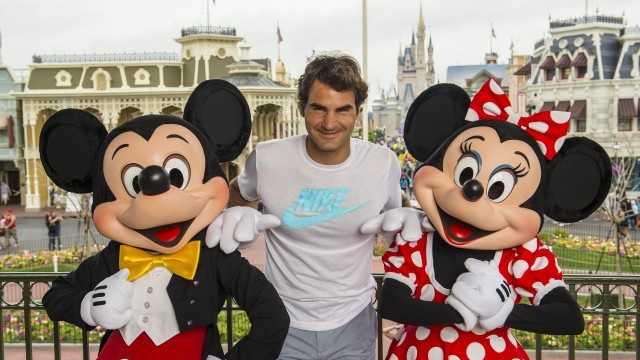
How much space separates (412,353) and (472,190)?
28.5 inches

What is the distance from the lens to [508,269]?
2.66m

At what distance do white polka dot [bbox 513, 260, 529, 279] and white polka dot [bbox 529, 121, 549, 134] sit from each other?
0.53 m

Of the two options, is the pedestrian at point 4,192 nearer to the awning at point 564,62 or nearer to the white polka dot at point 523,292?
the awning at point 564,62

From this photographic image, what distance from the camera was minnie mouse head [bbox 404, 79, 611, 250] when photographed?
8.44 ft

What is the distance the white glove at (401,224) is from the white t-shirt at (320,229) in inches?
2.5

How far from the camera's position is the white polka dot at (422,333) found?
266 centimetres

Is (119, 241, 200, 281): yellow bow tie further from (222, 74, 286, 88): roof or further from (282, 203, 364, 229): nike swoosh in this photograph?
(222, 74, 286, 88): roof

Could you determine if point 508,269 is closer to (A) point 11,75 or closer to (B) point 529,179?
(B) point 529,179

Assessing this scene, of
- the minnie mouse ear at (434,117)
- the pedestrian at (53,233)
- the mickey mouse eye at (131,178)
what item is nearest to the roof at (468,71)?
the pedestrian at (53,233)

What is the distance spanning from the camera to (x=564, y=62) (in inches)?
969

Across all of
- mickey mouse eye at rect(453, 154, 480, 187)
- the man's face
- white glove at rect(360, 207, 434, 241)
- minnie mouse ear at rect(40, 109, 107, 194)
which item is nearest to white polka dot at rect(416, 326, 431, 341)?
white glove at rect(360, 207, 434, 241)

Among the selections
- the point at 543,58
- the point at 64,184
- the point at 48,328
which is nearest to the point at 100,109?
the point at 543,58

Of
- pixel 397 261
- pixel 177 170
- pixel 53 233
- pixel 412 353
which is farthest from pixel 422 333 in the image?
pixel 53 233

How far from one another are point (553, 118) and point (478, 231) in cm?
55
